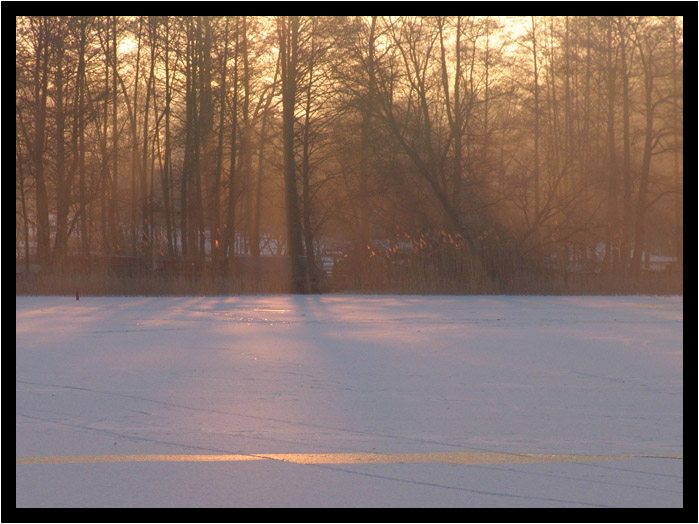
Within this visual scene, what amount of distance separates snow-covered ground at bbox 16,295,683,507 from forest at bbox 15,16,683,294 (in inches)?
361

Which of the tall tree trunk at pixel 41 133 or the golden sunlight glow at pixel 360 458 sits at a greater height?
the tall tree trunk at pixel 41 133

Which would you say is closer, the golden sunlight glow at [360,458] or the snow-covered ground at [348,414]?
the snow-covered ground at [348,414]

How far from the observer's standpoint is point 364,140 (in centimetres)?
2394

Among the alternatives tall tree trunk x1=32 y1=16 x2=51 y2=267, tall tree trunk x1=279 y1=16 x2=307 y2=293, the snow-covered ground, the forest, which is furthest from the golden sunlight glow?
tall tree trunk x1=32 y1=16 x2=51 y2=267

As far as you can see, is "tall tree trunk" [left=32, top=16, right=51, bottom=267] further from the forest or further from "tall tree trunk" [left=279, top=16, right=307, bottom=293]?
"tall tree trunk" [left=279, top=16, right=307, bottom=293]

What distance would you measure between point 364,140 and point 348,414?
19.1 meters

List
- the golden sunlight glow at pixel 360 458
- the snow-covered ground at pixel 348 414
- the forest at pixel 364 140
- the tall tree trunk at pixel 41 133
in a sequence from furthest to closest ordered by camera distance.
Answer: the tall tree trunk at pixel 41 133
the forest at pixel 364 140
the golden sunlight glow at pixel 360 458
the snow-covered ground at pixel 348 414

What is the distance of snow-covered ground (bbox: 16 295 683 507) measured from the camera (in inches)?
148

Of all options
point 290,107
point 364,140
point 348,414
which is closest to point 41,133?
point 290,107

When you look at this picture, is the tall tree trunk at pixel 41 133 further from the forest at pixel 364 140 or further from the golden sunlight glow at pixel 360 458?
the golden sunlight glow at pixel 360 458

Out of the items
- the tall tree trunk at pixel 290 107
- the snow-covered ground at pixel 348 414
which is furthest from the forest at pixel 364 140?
the snow-covered ground at pixel 348 414

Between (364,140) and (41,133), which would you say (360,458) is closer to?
(364,140)

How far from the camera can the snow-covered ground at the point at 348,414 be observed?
377 cm

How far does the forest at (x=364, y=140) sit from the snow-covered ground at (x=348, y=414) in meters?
9.16
